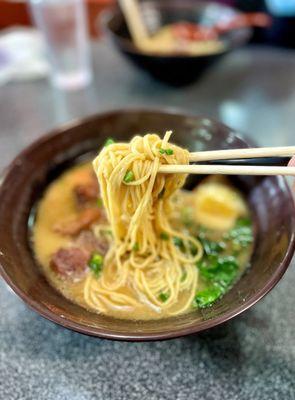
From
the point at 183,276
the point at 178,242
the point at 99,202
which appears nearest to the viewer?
the point at 183,276

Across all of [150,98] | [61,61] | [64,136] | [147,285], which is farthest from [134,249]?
[61,61]

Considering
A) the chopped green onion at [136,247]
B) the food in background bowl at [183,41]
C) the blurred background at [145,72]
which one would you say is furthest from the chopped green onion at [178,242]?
the food in background bowl at [183,41]

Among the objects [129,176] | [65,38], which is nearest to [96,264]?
[129,176]

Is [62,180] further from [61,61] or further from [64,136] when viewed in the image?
[61,61]

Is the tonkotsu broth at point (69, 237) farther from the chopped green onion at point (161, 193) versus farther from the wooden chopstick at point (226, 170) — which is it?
the wooden chopstick at point (226, 170)

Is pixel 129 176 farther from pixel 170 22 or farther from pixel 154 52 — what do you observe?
pixel 170 22
